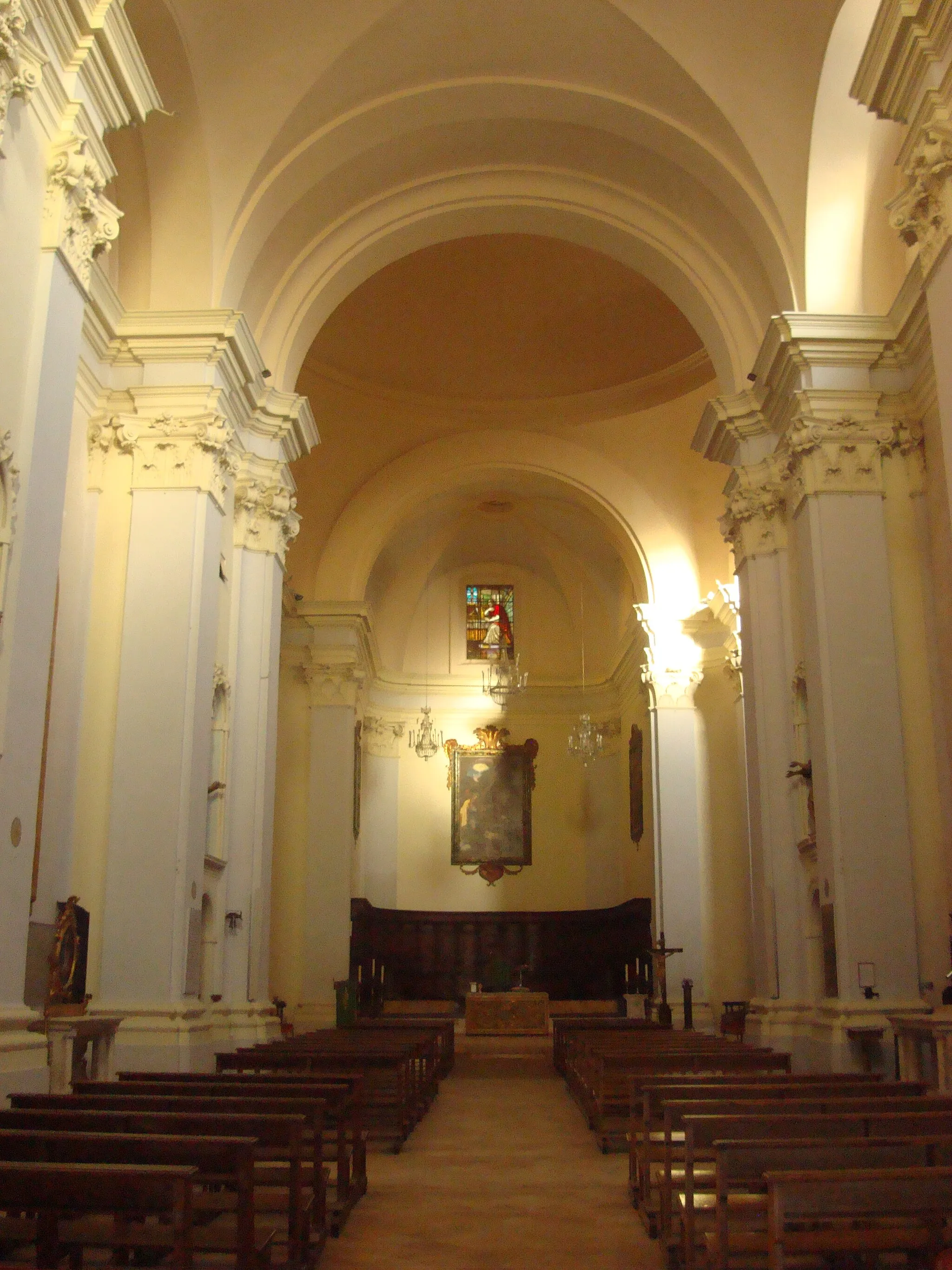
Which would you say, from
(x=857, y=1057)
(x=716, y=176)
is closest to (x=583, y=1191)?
(x=857, y=1057)

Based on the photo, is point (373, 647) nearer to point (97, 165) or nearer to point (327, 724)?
point (327, 724)

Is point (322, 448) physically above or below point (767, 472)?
above

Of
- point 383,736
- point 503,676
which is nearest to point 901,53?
point 503,676

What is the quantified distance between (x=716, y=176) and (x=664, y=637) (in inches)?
339

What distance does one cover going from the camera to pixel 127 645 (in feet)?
34.4

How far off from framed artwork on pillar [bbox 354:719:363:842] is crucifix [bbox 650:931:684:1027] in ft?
18.3

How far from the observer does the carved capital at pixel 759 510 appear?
12.4 meters

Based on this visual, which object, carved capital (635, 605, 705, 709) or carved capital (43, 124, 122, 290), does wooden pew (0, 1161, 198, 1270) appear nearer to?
carved capital (43, 124, 122, 290)

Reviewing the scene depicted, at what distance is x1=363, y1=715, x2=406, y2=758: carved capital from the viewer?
23703 millimetres

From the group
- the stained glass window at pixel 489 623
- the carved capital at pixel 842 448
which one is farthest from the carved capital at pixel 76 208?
the stained glass window at pixel 489 623

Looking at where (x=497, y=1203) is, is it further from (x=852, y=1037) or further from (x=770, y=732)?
(x=770, y=732)

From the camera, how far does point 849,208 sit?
38.0 feet

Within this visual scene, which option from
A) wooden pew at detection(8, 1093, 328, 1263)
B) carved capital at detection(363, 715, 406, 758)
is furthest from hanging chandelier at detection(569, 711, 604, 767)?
wooden pew at detection(8, 1093, 328, 1263)

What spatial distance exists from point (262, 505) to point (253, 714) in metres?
2.21
